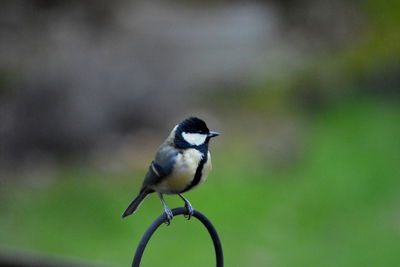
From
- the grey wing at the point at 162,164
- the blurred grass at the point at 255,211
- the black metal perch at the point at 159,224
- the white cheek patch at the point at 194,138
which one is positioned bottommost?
the blurred grass at the point at 255,211

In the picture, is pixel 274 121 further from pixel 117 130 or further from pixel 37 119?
pixel 37 119

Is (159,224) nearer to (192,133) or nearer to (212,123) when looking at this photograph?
(192,133)

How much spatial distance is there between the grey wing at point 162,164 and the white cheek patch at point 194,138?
5 cm

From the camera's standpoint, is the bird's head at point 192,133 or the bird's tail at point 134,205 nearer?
the bird's head at point 192,133

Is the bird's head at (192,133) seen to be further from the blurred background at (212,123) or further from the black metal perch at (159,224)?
the blurred background at (212,123)

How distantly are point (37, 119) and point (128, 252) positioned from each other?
5.82 feet

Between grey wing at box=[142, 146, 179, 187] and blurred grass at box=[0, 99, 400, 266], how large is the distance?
2228 millimetres

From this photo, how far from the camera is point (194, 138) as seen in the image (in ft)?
A: 6.46

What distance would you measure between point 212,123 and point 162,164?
372 centimetres

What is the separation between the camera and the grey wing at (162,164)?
1.99m

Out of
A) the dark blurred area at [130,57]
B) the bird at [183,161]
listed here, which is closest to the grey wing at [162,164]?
the bird at [183,161]

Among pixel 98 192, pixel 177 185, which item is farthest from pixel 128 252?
pixel 177 185

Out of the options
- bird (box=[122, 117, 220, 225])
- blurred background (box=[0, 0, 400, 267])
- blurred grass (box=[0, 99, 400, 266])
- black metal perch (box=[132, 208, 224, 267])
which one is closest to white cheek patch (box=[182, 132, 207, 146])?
bird (box=[122, 117, 220, 225])

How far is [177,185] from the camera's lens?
1.99 m
